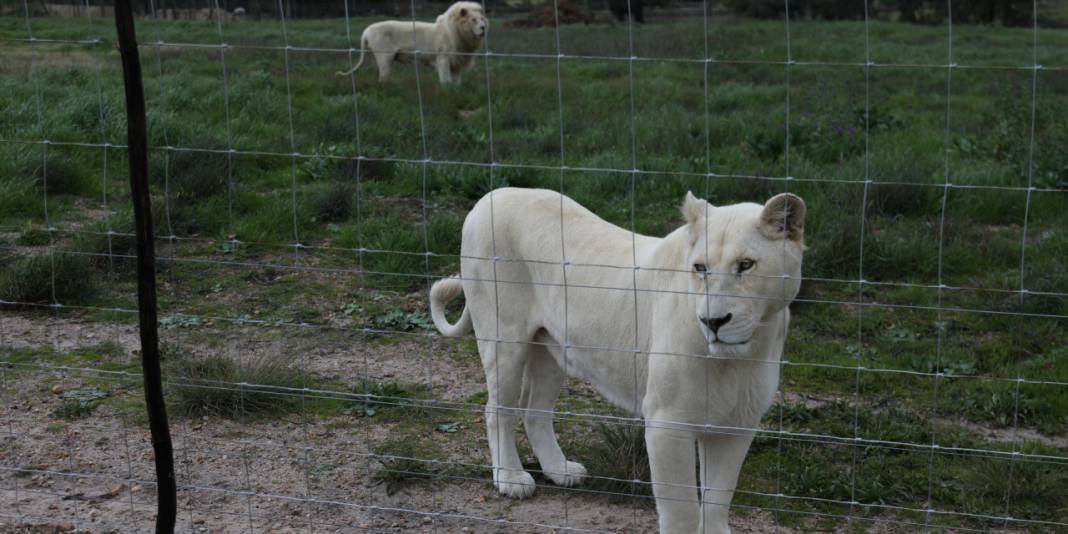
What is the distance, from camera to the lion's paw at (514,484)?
4984 millimetres

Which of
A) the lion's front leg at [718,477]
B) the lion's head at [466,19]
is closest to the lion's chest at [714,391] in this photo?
the lion's front leg at [718,477]

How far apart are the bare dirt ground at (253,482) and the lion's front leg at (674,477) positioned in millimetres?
563

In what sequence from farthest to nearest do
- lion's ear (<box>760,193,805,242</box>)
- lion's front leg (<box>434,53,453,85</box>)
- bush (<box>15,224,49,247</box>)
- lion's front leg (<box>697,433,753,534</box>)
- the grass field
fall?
lion's front leg (<box>434,53,453,85</box>) → bush (<box>15,224,49,247</box>) → the grass field → lion's front leg (<box>697,433,753,534</box>) → lion's ear (<box>760,193,805,242</box>)

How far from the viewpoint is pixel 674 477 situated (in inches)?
162

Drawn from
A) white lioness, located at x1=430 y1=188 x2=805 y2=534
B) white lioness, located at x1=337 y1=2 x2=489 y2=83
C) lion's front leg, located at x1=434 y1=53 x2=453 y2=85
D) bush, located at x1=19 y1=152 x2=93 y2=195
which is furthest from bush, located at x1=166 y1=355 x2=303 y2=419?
white lioness, located at x1=337 y1=2 x2=489 y2=83

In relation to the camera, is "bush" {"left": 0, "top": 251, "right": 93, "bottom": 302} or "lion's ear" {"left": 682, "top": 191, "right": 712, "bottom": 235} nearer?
"lion's ear" {"left": 682, "top": 191, "right": 712, "bottom": 235}

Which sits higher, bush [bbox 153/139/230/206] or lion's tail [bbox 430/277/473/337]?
bush [bbox 153/139/230/206]

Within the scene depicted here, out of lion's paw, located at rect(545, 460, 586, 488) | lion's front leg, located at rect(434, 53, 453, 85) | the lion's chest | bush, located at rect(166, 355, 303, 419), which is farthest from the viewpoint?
lion's front leg, located at rect(434, 53, 453, 85)

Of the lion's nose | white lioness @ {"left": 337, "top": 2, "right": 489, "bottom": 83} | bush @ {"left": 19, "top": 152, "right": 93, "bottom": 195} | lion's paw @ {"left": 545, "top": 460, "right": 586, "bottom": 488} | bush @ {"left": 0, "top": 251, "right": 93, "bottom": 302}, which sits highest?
white lioness @ {"left": 337, "top": 2, "right": 489, "bottom": 83}

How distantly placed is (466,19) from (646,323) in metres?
13.9

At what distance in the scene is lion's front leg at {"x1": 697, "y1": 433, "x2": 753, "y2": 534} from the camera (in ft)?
13.7

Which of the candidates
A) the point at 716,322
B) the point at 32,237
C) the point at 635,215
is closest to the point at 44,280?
the point at 32,237

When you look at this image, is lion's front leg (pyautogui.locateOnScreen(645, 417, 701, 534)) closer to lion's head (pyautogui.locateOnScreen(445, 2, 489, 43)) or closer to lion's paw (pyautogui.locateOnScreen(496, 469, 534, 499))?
lion's paw (pyautogui.locateOnScreen(496, 469, 534, 499))

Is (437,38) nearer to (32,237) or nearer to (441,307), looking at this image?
(32,237)
